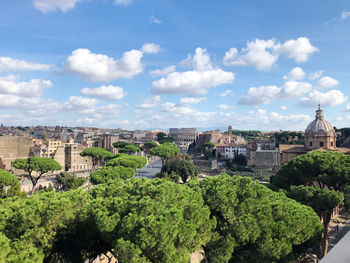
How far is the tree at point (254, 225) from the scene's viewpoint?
941 cm

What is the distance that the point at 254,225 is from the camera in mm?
9508

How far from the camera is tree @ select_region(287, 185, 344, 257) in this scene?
523 inches

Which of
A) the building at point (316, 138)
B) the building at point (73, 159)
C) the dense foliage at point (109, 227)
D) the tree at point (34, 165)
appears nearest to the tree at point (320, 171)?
the dense foliage at point (109, 227)

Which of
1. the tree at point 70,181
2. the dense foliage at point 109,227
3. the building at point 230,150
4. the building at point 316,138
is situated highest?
the building at point 316,138

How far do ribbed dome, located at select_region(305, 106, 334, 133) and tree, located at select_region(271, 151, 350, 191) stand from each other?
27029 mm

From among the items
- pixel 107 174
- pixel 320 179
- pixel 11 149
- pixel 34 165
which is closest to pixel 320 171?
pixel 320 179

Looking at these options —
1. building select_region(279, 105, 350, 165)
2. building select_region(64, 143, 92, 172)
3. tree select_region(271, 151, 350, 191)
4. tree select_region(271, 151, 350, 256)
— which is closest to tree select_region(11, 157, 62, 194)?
building select_region(64, 143, 92, 172)

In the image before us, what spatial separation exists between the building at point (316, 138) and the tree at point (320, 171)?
2505cm

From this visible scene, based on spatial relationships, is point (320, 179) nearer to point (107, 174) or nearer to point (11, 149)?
point (107, 174)

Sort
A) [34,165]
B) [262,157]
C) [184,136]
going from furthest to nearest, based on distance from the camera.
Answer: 1. [184,136]
2. [262,157]
3. [34,165]

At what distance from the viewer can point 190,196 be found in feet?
33.4

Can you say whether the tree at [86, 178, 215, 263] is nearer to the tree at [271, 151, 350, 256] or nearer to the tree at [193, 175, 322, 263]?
the tree at [193, 175, 322, 263]

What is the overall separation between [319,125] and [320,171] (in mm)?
29289

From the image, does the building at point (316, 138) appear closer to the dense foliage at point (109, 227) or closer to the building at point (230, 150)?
the building at point (230, 150)
